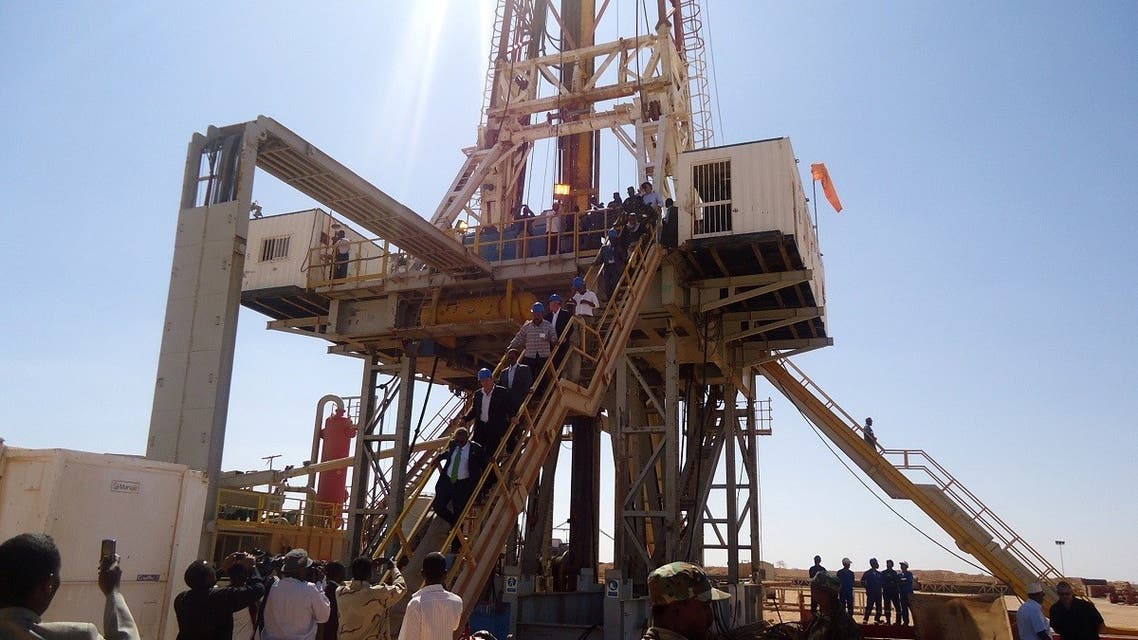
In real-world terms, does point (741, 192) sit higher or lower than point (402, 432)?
higher

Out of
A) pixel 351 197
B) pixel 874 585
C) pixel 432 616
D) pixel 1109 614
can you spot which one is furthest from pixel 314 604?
pixel 1109 614

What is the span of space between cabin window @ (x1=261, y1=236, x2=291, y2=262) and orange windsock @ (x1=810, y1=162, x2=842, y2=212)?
12925 millimetres

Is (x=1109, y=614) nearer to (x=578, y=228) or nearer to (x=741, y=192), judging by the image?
(x=741, y=192)

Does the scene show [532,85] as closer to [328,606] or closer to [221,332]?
[221,332]

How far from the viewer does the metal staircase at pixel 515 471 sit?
8.80 metres

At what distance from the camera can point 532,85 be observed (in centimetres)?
2177

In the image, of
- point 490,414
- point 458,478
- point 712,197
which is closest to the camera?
point 458,478

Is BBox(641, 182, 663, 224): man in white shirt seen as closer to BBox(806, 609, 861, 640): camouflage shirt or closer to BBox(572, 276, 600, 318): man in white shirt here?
BBox(572, 276, 600, 318): man in white shirt

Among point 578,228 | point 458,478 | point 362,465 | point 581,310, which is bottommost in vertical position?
point 458,478

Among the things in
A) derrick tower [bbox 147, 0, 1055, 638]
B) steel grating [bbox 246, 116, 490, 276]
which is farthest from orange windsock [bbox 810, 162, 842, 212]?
steel grating [bbox 246, 116, 490, 276]

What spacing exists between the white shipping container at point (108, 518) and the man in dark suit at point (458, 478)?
11.3 feet

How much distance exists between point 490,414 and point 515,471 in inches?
31.3

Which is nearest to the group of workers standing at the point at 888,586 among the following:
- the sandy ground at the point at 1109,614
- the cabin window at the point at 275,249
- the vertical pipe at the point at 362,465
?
the sandy ground at the point at 1109,614

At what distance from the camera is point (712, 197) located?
16.1 m
